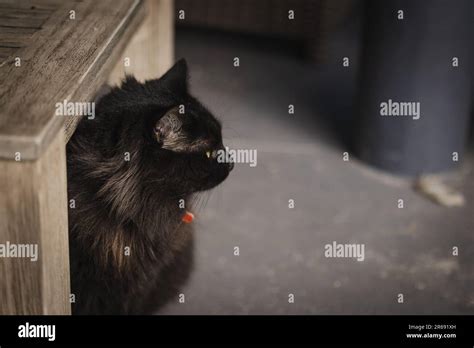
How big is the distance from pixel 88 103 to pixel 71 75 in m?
0.10

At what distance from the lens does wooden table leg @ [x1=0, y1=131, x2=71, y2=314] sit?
1.36m

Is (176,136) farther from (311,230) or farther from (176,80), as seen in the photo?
(311,230)

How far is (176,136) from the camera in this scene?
1.74 metres

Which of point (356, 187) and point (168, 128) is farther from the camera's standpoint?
point (356, 187)

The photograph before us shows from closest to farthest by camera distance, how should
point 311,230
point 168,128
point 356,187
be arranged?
point 168,128 < point 311,230 < point 356,187

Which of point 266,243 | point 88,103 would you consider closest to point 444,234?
point 266,243

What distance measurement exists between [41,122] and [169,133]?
15.2 inches

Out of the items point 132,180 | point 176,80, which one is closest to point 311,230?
point 176,80

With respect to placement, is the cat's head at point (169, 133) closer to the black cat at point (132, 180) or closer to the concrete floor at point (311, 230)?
the black cat at point (132, 180)

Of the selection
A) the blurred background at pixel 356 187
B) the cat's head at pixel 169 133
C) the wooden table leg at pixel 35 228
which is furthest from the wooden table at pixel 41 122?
the blurred background at pixel 356 187
